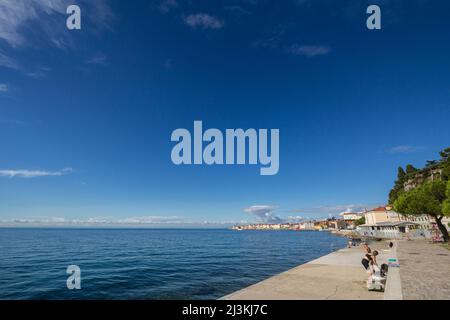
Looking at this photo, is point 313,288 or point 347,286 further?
point 347,286

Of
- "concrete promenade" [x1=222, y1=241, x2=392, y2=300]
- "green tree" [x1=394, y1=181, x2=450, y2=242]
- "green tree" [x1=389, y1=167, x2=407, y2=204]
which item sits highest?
"green tree" [x1=389, y1=167, x2=407, y2=204]

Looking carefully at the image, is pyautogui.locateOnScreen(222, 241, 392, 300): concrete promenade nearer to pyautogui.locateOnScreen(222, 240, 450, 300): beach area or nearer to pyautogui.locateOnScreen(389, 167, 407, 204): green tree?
pyautogui.locateOnScreen(222, 240, 450, 300): beach area

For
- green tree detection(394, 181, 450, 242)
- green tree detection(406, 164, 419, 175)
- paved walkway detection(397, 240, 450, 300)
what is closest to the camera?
paved walkway detection(397, 240, 450, 300)

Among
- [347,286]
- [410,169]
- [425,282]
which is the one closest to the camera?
[425,282]

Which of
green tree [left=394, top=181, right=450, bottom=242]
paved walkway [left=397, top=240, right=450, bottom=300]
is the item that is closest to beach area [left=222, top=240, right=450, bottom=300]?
paved walkway [left=397, top=240, right=450, bottom=300]

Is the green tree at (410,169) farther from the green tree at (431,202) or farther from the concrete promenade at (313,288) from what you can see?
the concrete promenade at (313,288)

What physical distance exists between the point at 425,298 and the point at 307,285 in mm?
5049

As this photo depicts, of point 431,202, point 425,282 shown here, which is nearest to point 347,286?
point 425,282

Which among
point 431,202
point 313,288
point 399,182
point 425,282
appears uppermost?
point 399,182

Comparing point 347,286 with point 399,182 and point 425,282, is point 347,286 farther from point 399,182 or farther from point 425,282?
point 399,182
